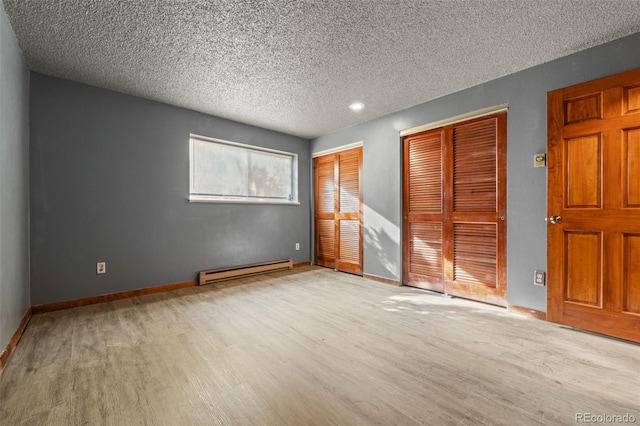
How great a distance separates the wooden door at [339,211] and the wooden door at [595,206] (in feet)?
7.91

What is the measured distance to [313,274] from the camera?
14.7 feet

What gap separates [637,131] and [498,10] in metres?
1.41

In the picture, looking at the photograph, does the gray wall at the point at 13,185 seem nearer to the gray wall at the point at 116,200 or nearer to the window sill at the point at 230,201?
the gray wall at the point at 116,200

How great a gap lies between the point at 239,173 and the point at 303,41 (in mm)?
2539

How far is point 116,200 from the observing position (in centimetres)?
324

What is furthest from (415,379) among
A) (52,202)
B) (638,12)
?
(52,202)

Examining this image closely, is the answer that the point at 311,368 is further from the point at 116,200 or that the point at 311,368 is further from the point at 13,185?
the point at 116,200

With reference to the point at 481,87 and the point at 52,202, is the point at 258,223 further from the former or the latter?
the point at 481,87

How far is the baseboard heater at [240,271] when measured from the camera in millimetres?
3872

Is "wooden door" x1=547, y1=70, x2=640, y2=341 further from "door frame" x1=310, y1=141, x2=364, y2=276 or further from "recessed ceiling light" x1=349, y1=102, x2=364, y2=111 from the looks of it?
"door frame" x1=310, y1=141, x2=364, y2=276

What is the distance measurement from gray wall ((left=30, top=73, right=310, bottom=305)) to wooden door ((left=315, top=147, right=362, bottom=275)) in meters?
1.39

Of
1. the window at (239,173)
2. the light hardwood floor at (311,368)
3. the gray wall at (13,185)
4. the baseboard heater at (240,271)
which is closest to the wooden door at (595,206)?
the light hardwood floor at (311,368)

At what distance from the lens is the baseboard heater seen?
3.87 m

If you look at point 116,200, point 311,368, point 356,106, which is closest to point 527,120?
point 356,106
